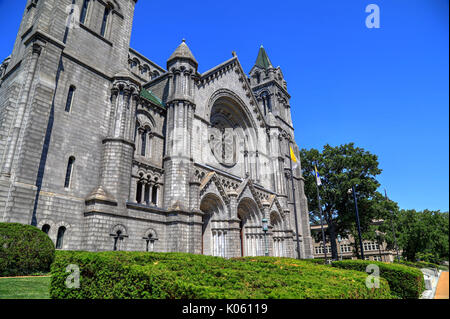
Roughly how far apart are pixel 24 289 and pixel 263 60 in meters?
46.0

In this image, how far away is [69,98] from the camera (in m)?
19.4

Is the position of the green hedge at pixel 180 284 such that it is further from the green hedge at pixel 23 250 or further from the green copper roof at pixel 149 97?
the green copper roof at pixel 149 97

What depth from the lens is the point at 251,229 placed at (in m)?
31.4

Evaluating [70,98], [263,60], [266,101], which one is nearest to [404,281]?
[70,98]

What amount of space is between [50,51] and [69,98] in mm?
3106

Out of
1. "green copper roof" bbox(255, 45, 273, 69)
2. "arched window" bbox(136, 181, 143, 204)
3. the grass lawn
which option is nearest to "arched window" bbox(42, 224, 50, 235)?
the grass lawn

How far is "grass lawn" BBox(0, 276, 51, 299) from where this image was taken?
806 centimetres

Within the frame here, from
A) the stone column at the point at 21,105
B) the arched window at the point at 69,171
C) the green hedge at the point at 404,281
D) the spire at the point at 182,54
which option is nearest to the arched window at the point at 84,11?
the stone column at the point at 21,105

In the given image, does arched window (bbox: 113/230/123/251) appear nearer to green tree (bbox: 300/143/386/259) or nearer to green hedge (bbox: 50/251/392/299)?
green hedge (bbox: 50/251/392/299)

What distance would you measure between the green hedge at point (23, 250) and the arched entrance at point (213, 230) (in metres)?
13.9

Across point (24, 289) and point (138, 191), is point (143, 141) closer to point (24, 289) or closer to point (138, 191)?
point (138, 191)

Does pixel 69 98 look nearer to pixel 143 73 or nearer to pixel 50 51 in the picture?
pixel 50 51
